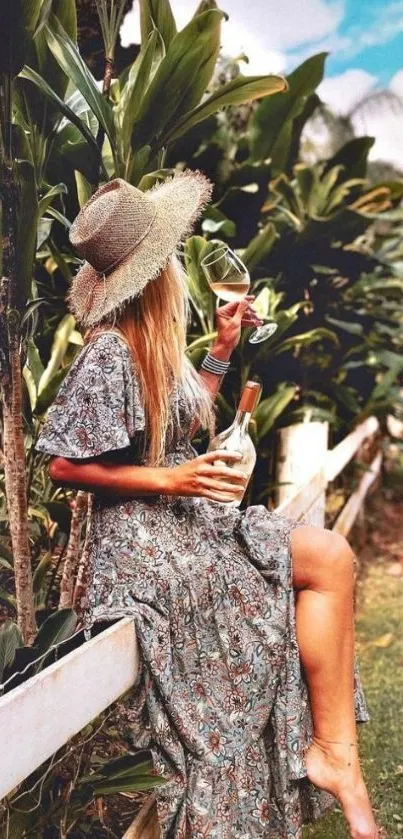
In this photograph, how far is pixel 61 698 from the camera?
1.31 metres

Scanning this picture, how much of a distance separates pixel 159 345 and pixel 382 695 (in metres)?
1.78

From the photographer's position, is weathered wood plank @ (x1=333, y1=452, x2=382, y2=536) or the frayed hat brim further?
weathered wood plank @ (x1=333, y1=452, x2=382, y2=536)

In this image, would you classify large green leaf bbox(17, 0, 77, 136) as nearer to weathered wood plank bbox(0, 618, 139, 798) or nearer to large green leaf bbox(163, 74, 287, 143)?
large green leaf bbox(163, 74, 287, 143)

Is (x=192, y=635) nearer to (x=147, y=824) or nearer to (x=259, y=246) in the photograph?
(x=147, y=824)

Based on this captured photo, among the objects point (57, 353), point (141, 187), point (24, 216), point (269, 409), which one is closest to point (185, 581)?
point (24, 216)

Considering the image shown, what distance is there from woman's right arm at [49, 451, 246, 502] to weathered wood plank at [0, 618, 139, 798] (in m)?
0.24

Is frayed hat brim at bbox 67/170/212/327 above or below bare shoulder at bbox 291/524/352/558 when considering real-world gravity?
above

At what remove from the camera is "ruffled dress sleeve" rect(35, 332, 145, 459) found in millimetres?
1630

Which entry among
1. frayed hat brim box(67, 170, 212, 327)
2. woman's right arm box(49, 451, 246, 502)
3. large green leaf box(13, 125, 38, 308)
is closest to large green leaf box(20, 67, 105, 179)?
large green leaf box(13, 125, 38, 308)

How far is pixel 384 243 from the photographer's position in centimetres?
491

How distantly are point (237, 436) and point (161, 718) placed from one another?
1.82 ft

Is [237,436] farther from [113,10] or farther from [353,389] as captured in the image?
[353,389]

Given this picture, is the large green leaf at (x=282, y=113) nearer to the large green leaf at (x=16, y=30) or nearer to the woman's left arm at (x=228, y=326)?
the woman's left arm at (x=228, y=326)

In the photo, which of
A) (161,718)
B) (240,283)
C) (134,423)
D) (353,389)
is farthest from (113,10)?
(353,389)
